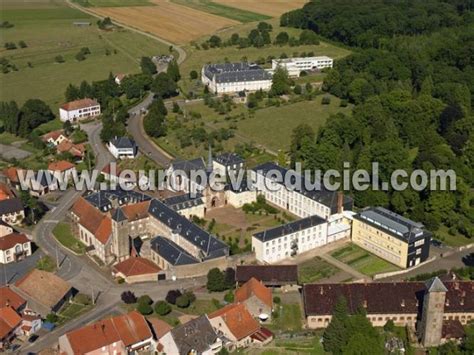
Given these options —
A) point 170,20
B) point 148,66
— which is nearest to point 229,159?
point 148,66

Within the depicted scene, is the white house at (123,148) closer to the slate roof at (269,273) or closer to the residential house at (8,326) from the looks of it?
the slate roof at (269,273)

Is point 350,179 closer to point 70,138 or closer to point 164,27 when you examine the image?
point 70,138

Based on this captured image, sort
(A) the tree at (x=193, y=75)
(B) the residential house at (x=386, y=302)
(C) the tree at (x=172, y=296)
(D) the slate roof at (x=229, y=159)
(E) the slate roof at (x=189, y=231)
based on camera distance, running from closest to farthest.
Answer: (B) the residential house at (x=386, y=302) → (C) the tree at (x=172, y=296) → (E) the slate roof at (x=189, y=231) → (D) the slate roof at (x=229, y=159) → (A) the tree at (x=193, y=75)

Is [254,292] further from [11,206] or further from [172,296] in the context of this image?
[11,206]

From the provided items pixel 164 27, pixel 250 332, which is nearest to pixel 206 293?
pixel 250 332

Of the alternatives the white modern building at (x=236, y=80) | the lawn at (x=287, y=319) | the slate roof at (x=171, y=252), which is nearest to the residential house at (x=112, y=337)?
the slate roof at (x=171, y=252)

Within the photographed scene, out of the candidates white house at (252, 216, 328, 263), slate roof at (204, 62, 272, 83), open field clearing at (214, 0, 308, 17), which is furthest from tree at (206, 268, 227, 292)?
open field clearing at (214, 0, 308, 17)
